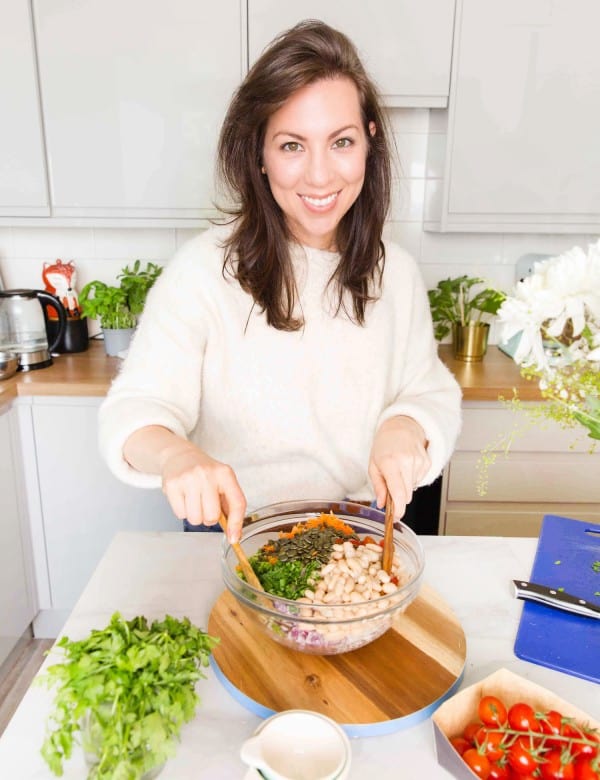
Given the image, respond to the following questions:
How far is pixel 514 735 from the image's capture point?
0.68 metres

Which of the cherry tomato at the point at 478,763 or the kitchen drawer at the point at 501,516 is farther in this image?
the kitchen drawer at the point at 501,516

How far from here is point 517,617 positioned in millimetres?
1001

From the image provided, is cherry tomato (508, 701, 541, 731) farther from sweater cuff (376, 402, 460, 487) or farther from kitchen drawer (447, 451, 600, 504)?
kitchen drawer (447, 451, 600, 504)

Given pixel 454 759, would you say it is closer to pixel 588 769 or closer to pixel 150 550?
pixel 588 769

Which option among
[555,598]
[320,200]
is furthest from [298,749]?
[320,200]

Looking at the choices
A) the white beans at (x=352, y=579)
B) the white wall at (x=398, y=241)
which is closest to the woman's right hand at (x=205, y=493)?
the white beans at (x=352, y=579)

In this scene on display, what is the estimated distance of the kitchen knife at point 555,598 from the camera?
99cm

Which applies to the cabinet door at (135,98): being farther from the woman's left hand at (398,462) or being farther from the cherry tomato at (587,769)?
the cherry tomato at (587,769)

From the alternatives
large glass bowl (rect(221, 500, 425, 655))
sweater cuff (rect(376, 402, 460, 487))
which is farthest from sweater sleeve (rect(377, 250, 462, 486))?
large glass bowl (rect(221, 500, 425, 655))

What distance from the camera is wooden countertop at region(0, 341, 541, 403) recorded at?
204 cm

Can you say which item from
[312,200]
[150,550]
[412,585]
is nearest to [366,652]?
[412,585]

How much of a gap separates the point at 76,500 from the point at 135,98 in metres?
1.28

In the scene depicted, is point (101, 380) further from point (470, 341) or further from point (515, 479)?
point (515, 479)

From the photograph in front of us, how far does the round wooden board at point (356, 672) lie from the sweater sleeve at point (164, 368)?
0.32 metres
